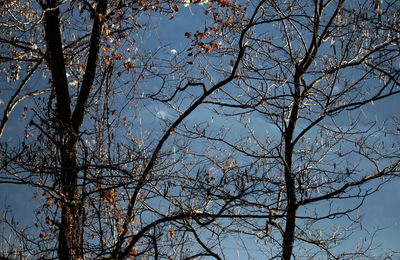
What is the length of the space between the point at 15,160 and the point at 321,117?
17.2 feet

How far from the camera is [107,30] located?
8.05 metres

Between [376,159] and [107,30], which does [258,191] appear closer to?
[376,159]

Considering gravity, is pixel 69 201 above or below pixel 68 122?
below

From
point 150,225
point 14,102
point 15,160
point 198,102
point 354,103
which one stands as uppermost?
point 14,102

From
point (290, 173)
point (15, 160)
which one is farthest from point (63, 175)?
point (290, 173)

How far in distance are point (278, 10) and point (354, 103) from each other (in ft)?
7.57

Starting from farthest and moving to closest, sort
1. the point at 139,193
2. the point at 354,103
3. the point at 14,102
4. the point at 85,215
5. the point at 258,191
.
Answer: the point at 14,102
the point at 139,193
the point at 354,103
the point at 85,215
the point at 258,191

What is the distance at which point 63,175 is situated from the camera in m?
5.98

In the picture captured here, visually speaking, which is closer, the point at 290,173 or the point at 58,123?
the point at 58,123

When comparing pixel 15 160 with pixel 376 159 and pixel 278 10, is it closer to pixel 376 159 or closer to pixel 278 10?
pixel 278 10

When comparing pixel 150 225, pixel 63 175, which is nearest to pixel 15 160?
pixel 63 175

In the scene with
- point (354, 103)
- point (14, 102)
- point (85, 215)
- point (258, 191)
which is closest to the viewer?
point (258, 191)

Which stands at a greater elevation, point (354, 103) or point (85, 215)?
point (354, 103)

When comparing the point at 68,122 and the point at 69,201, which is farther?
the point at 68,122
